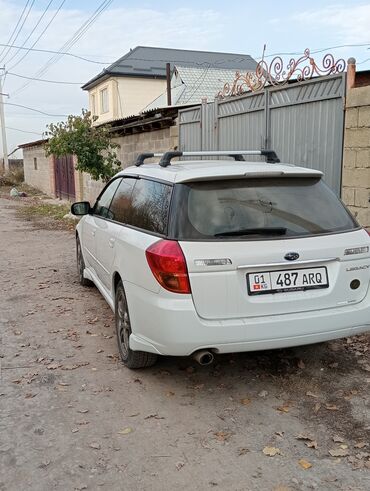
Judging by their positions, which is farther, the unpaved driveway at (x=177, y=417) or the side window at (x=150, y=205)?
the side window at (x=150, y=205)

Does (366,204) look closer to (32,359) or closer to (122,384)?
(122,384)

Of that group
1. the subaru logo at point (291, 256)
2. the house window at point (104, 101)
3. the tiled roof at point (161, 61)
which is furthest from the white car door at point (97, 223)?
the house window at point (104, 101)

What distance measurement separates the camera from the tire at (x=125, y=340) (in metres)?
3.91

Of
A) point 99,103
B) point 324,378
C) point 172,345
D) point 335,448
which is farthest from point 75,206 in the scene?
point 99,103

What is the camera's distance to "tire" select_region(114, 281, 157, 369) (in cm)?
391

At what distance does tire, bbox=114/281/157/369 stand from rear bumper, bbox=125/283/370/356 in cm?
39

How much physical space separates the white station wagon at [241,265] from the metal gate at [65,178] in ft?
56.0

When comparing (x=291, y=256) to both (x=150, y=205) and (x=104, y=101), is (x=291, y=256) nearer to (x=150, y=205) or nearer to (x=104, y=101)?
(x=150, y=205)

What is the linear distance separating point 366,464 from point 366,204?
3261 mm

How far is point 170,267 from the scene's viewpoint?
3.23 meters

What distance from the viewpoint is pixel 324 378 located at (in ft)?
12.7

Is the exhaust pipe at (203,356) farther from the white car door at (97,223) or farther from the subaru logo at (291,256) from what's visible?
the white car door at (97,223)

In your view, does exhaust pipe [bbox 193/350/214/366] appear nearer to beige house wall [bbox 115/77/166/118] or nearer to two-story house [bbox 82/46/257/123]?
two-story house [bbox 82/46/257/123]

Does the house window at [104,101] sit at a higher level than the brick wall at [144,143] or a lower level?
higher
